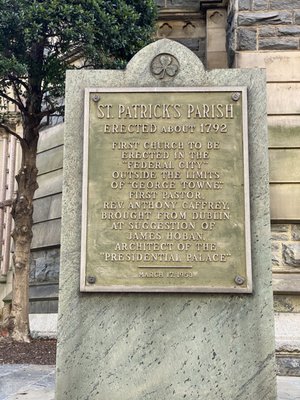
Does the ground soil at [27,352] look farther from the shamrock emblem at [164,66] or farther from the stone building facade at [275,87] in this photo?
the shamrock emblem at [164,66]

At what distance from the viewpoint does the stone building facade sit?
272 inches

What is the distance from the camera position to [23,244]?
852 cm

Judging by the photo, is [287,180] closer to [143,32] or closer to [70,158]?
[143,32]

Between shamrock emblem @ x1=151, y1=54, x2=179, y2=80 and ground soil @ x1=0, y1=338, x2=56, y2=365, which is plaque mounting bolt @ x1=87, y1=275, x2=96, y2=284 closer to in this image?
shamrock emblem @ x1=151, y1=54, x2=179, y2=80

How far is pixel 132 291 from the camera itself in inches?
152

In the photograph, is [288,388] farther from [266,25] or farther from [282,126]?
[266,25]

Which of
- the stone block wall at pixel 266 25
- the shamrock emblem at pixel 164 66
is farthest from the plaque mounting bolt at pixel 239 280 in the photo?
the stone block wall at pixel 266 25

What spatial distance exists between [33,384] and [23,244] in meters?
3.63

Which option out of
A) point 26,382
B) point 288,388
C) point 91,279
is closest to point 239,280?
point 91,279

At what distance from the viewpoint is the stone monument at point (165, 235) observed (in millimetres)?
3785

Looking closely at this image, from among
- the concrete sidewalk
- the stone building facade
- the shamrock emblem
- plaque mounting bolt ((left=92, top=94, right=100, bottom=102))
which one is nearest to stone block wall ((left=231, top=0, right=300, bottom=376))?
the stone building facade

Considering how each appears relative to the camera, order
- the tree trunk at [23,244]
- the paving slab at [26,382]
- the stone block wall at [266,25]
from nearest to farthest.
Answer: the paving slab at [26,382] → the stone block wall at [266,25] → the tree trunk at [23,244]

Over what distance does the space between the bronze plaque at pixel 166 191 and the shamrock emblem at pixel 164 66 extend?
142mm

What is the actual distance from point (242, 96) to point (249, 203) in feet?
2.94
